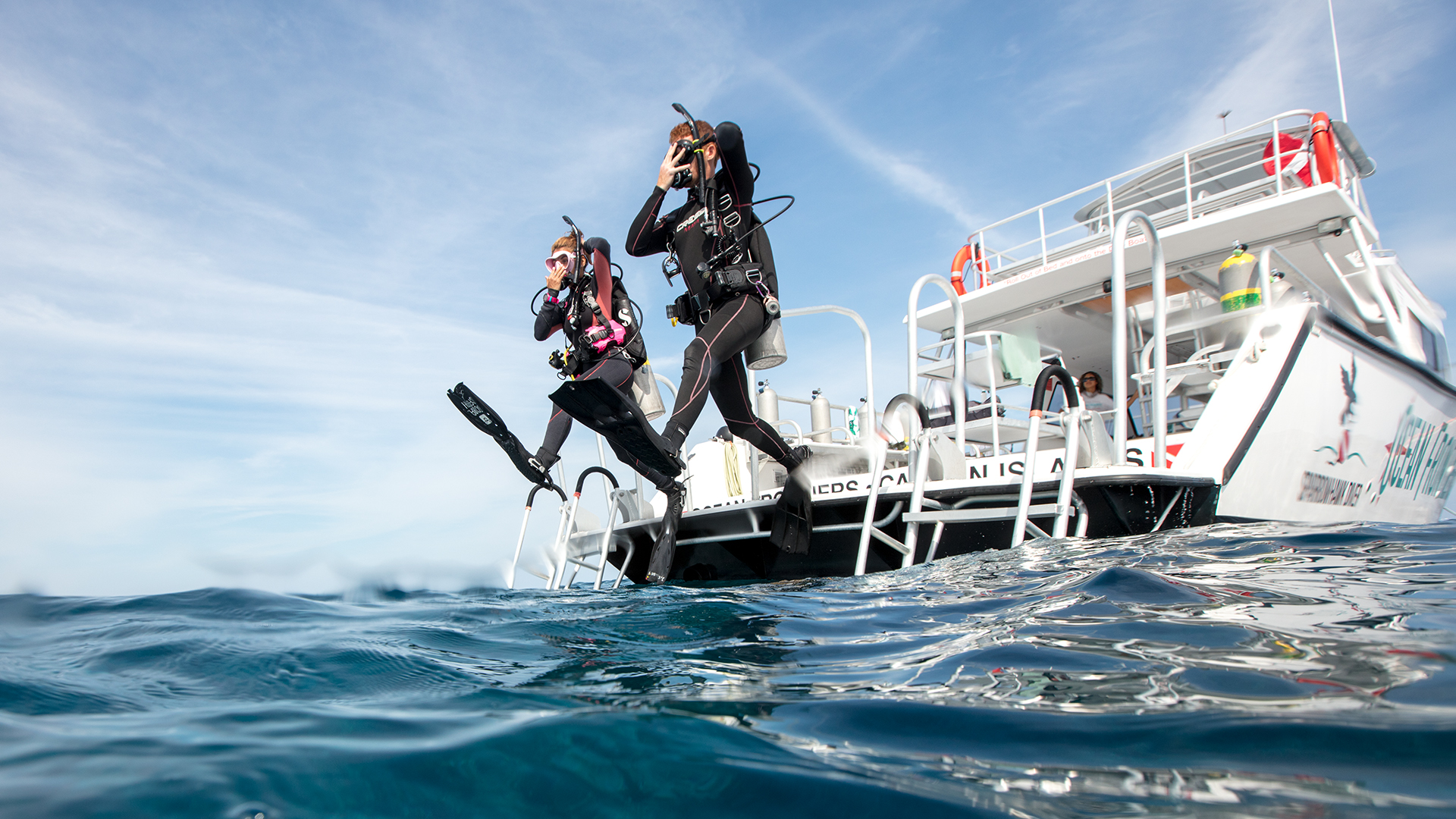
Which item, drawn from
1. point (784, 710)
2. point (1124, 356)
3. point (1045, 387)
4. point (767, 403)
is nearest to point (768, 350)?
point (1045, 387)

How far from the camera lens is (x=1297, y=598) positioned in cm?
163

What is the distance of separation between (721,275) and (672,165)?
59 centimetres

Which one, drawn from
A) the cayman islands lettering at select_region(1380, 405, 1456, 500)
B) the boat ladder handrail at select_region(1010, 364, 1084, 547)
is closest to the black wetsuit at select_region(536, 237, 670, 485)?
the boat ladder handrail at select_region(1010, 364, 1084, 547)

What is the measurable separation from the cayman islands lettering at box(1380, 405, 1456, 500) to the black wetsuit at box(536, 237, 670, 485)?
565 centimetres

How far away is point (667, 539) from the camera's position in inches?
156

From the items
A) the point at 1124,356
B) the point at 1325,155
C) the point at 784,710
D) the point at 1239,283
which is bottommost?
the point at 784,710

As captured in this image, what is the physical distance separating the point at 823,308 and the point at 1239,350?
2341 mm

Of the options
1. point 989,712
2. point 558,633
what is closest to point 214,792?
point 989,712

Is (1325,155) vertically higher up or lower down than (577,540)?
higher up

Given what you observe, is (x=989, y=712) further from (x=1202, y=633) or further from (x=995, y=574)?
(x=995, y=574)

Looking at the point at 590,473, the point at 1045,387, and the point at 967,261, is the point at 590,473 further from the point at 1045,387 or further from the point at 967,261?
the point at 967,261

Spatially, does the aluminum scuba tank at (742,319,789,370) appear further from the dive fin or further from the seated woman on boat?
the seated woman on boat

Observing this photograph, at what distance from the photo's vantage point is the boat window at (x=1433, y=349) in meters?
7.68

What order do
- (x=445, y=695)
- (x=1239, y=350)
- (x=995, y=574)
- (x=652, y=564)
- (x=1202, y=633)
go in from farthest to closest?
(x=1239, y=350)
(x=652, y=564)
(x=995, y=574)
(x=1202, y=633)
(x=445, y=695)
